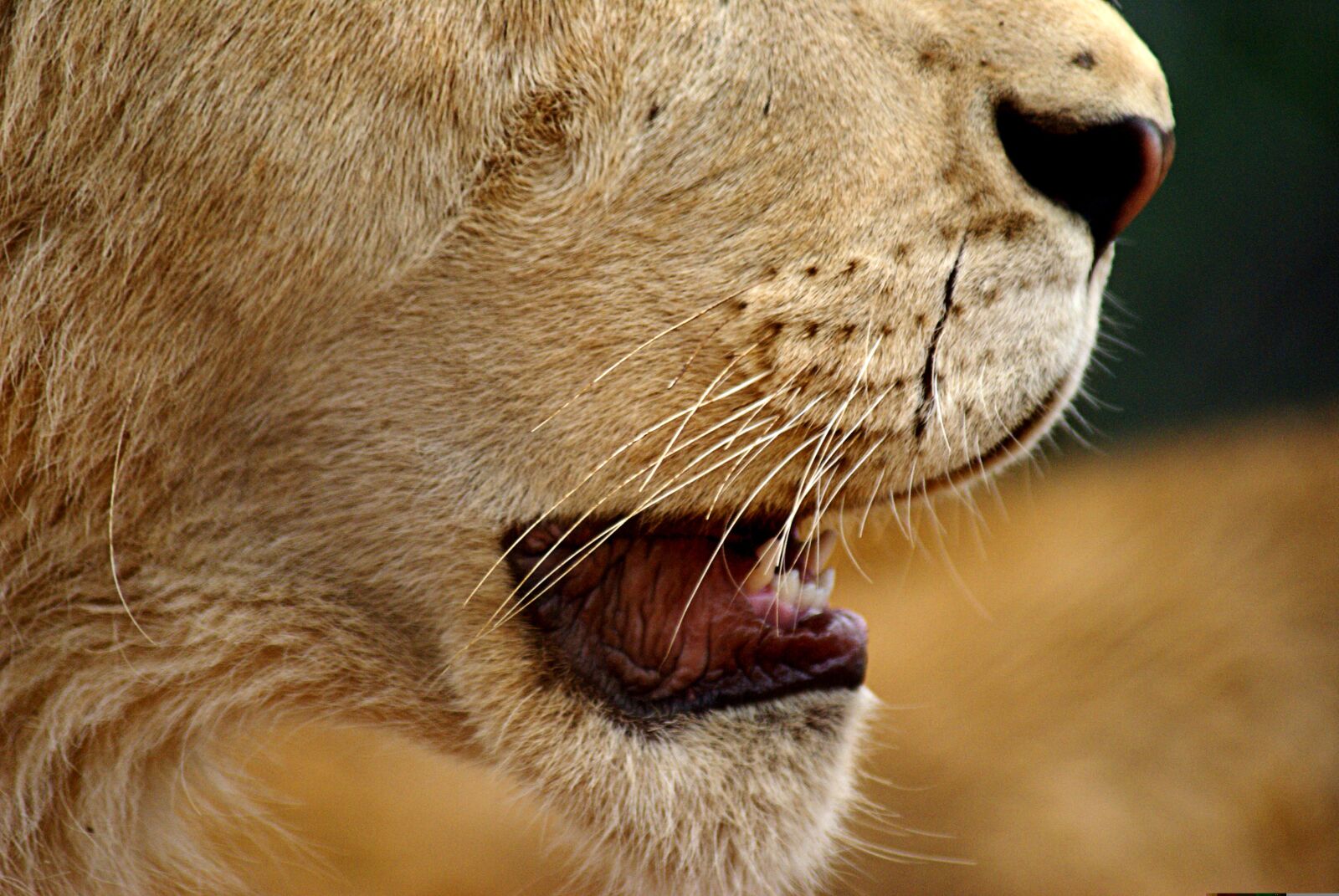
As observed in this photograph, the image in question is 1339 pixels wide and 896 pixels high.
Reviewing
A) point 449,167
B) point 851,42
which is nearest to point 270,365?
point 449,167

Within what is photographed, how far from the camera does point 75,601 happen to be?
1737 mm

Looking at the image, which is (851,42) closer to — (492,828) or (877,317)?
(877,317)

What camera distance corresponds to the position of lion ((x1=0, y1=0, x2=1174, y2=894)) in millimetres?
1605

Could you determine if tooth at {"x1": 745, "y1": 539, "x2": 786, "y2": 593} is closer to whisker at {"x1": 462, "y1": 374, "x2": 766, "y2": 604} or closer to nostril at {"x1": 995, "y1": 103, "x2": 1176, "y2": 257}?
whisker at {"x1": 462, "y1": 374, "x2": 766, "y2": 604}

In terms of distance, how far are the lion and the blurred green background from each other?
2981 mm

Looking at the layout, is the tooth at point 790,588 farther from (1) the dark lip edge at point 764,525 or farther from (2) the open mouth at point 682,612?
(1) the dark lip edge at point 764,525

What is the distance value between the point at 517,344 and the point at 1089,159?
2.46 ft

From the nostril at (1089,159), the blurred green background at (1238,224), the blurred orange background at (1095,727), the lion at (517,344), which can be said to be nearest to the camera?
the lion at (517,344)

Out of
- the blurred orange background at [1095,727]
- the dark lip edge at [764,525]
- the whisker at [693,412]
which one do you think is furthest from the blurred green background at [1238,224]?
the whisker at [693,412]

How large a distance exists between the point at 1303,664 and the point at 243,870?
2.16 m

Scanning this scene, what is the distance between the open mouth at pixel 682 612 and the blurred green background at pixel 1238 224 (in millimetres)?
2914

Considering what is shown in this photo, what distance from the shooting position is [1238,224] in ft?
15.9

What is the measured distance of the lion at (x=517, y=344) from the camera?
5.27 feet

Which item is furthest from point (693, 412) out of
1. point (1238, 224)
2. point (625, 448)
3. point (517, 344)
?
point (1238, 224)
